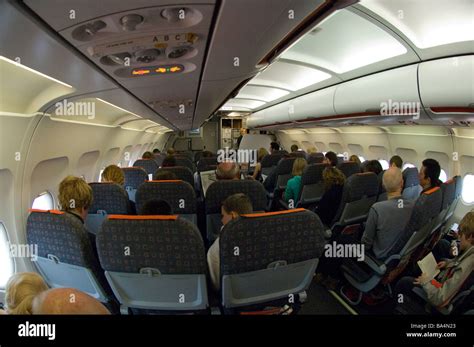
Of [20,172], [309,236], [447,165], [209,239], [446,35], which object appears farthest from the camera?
[447,165]

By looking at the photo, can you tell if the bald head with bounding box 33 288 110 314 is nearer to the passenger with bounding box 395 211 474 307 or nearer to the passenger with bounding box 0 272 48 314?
the passenger with bounding box 0 272 48 314

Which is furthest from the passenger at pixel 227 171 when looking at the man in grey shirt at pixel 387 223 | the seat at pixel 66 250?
the seat at pixel 66 250

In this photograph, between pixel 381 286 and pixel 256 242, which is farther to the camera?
pixel 381 286

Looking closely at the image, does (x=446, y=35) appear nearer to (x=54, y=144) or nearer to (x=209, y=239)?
(x=209, y=239)

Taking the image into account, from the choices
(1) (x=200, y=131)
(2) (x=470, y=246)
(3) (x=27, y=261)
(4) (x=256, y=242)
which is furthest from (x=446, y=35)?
(1) (x=200, y=131)

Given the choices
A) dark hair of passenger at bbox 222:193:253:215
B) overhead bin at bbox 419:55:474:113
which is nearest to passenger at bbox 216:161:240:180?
dark hair of passenger at bbox 222:193:253:215

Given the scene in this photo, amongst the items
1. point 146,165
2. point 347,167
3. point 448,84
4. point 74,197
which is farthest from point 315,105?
point 146,165

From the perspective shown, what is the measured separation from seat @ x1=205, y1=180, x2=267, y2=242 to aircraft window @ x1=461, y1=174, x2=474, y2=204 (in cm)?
335

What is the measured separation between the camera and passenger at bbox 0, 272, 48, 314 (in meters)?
0.85

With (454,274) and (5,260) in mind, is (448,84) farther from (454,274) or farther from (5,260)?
(5,260)

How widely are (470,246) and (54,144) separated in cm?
387

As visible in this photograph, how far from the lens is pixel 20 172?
2330 mm

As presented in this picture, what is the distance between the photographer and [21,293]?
88 centimetres

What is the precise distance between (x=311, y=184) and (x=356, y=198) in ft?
3.19
